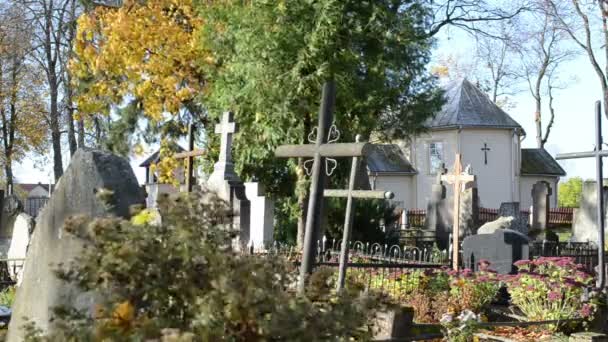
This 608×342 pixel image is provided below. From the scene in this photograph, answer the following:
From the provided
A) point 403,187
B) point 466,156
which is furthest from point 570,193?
point 403,187

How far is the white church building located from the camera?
40.9 meters

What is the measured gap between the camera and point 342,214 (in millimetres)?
20250

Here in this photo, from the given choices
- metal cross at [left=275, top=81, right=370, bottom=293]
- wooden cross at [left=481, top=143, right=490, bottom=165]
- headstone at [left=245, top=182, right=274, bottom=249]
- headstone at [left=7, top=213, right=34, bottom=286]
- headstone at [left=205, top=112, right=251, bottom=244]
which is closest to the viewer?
metal cross at [left=275, top=81, right=370, bottom=293]

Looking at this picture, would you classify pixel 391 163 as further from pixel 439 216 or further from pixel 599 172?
pixel 599 172

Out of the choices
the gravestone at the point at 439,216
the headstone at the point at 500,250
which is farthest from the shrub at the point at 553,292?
the gravestone at the point at 439,216

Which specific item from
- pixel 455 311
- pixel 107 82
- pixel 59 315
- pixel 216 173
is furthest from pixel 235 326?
pixel 107 82

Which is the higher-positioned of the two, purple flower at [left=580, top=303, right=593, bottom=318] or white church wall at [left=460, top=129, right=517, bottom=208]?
white church wall at [left=460, top=129, right=517, bottom=208]

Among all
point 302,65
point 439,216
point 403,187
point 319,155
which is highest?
point 302,65

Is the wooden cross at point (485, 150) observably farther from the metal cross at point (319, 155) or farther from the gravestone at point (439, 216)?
the metal cross at point (319, 155)

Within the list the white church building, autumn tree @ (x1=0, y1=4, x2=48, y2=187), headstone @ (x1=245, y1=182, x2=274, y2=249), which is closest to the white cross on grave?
headstone @ (x1=245, y1=182, x2=274, y2=249)

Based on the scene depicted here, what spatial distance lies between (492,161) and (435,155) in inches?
116

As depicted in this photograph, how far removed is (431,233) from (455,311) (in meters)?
12.9

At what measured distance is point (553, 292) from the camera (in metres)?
9.65

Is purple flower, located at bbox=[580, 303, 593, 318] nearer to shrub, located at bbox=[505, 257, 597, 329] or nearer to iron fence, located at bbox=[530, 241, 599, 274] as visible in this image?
shrub, located at bbox=[505, 257, 597, 329]
